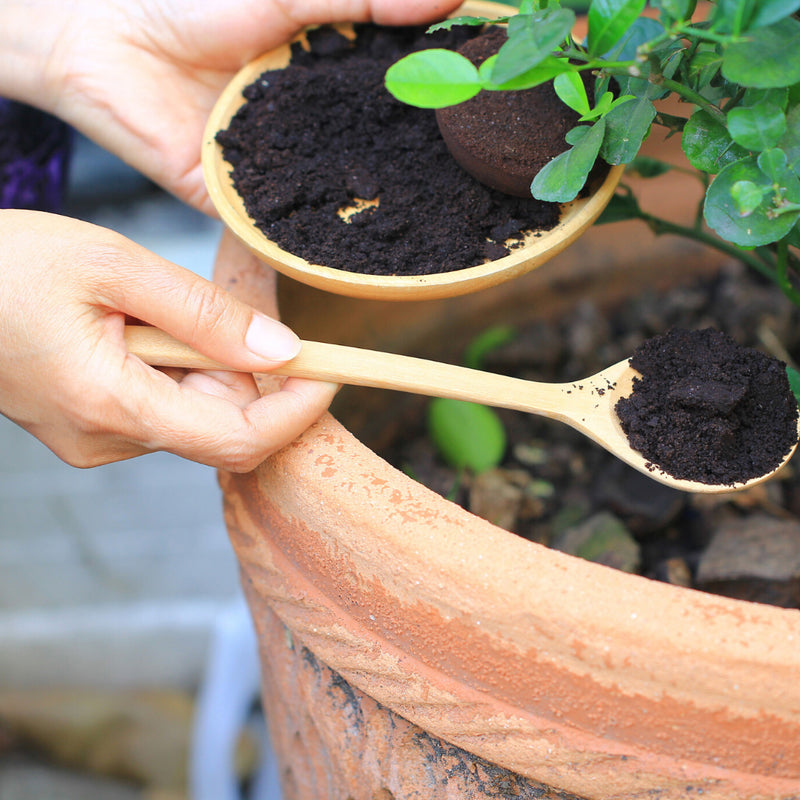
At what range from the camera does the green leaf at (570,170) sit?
560 millimetres

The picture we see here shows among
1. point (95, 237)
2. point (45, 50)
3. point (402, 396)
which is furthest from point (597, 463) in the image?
point (45, 50)

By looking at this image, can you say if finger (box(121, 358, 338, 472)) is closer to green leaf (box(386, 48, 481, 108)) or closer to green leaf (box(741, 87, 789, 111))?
green leaf (box(386, 48, 481, 108))

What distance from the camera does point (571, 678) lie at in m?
0.46

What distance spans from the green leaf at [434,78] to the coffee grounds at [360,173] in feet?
0.67

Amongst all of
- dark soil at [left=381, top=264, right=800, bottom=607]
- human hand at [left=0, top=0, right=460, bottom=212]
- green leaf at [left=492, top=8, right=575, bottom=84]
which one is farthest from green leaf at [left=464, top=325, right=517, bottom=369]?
green leaf at [left=492, top=8, right=575, bottom=84]

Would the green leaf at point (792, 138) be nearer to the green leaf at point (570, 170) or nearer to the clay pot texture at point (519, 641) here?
the green leaf at point (570, 170)

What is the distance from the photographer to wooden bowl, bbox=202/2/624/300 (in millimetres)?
630

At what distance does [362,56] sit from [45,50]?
0.37m

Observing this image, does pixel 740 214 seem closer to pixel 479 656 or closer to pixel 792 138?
pixel 792 138

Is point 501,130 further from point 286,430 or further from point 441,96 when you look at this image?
point 286,430

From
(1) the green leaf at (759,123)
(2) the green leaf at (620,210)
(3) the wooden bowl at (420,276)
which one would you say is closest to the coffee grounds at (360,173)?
(3) the wooden bowl at (420,276)

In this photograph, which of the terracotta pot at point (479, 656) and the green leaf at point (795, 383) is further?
the green leaf at point (795, 383)

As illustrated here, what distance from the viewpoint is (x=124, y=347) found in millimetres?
575

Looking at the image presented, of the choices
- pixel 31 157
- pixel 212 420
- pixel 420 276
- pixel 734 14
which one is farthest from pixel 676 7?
pixel 31 157
